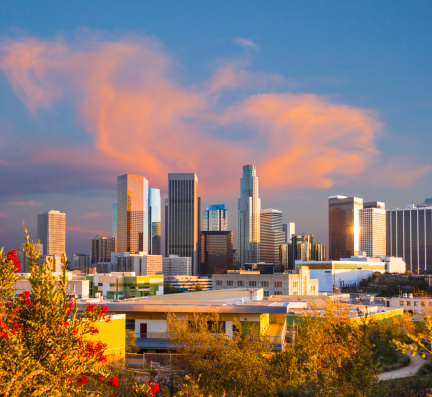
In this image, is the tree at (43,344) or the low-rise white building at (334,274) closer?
the tree at (43,344)

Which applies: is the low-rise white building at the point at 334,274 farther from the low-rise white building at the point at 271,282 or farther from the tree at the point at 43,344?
the tree at the point at 43,344

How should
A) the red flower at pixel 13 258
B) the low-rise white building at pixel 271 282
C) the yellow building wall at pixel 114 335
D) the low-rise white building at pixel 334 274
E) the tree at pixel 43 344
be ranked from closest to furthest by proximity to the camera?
the tree at pixel 43 344, the red flower at pixel 13 258, the yellow building wall at pixel 114 335, the low-rise white building at pixel 271 282, the low-rise white building at pixel 334 274

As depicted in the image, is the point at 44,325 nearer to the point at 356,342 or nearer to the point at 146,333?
the point at 356,342

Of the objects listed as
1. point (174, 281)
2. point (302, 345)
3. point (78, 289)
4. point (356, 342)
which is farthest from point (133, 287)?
point (356, 342)

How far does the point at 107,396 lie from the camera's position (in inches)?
504

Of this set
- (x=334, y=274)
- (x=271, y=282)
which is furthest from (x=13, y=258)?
(x=334, y=274)

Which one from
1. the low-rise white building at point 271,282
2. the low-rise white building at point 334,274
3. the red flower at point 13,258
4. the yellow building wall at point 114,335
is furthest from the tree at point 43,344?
the low-rise white building at point 334,274

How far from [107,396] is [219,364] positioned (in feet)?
17.8

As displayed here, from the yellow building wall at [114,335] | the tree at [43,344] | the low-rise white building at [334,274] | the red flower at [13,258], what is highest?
the red flower at [13,258]

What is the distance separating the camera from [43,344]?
317 inches

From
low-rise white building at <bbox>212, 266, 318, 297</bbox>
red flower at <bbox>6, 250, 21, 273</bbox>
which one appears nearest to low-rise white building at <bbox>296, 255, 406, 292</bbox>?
low-rise white building at <bbox>212, 266, 318, 297</bbox>

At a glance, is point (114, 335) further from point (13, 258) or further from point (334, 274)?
point (334, 274)

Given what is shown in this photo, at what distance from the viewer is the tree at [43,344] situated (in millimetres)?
7582

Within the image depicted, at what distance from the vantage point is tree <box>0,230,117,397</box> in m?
7.58
